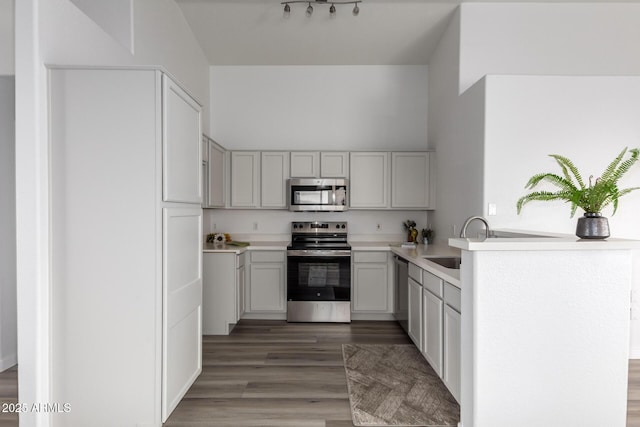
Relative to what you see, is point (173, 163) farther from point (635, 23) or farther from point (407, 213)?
point (635, 23)

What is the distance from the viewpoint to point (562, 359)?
1906mm

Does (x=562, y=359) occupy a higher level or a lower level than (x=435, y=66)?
lower

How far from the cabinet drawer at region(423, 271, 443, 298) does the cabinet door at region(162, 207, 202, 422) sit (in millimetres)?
1827

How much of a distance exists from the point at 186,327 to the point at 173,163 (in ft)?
3.79

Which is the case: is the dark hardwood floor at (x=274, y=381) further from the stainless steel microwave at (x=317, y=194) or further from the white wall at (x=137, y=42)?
the white wall at (x=137, y=42)

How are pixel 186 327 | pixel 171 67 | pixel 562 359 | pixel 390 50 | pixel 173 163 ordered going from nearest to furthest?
1. pixel 562 359
2. pixel 173 163
3. pixel 186 327
4. pixel 171 67
5. pixel 390 50

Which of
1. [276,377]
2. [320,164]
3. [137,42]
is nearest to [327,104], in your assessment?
[320,164]

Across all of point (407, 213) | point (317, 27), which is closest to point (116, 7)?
point (317, 27)

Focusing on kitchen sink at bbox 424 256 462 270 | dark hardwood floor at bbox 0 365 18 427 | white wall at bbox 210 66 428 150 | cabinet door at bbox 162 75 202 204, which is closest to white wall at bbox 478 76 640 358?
kitchen sink at bbox 424 256 462 270

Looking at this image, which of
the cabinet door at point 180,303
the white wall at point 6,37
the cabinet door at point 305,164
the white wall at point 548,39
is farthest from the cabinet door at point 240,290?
the white wall at point 548,39

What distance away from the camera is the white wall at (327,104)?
17.2ft

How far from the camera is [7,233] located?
3.11 metres

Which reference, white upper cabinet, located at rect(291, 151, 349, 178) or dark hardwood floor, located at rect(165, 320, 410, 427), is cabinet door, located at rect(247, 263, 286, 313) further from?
white upper cabinet, located at rect(291, 151, 349, 178)

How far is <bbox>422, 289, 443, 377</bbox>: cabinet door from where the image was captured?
279cm
